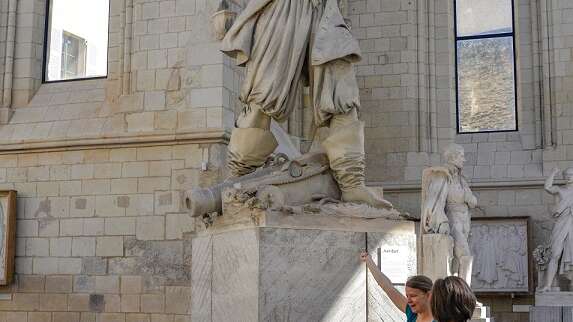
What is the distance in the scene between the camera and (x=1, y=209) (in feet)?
34.5

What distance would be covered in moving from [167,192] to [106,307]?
1453mm

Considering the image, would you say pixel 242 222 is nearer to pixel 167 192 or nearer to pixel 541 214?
pixel 167 192

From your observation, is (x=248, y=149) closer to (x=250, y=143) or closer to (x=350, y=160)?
(x=250, y=143)

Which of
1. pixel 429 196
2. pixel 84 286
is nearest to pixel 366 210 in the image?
pixel 429 196

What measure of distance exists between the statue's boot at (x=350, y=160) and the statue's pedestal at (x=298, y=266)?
20 cm

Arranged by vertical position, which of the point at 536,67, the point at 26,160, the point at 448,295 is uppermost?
the point at 536,67

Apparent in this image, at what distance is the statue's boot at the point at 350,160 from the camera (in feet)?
16.2

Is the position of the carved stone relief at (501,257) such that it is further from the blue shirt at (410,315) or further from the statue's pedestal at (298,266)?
the blue shirt at (410,315)

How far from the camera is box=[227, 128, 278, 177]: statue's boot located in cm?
514

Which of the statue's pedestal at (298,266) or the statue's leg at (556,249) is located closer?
the statue's pedestal at (298,266)

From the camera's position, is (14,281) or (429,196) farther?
(14,281)

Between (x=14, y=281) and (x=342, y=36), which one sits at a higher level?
(x=342, y=36)

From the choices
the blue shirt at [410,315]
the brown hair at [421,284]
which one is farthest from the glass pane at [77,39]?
the brown hair at [421,284]

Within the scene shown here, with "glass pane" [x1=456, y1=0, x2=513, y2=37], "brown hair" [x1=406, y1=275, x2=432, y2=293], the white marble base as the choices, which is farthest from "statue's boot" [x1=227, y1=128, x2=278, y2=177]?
"glass pane" [x1=456, y1=0, x2=513, y2=37]
